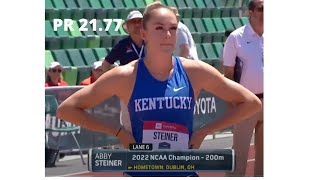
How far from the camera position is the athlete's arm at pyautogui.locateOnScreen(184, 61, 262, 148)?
461cm

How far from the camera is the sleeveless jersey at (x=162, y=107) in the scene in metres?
4.60

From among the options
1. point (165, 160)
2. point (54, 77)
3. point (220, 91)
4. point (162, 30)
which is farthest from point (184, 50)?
point (162, 30)

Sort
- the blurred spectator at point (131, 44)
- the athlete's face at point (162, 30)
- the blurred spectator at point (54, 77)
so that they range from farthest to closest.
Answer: the blurred spectator at point (54, 77) < the blurred spectator at point (131, 44) < the athlete's face at point (162, 30)

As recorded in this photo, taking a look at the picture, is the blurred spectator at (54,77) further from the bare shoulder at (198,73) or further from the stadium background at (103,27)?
the bare shoulder at (198,73)

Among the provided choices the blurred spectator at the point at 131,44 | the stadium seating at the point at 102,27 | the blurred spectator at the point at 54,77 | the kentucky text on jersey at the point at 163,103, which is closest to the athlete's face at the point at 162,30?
the kentucky text on jersey at the point at 163,103

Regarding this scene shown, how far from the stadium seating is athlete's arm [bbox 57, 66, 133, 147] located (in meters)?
6.81

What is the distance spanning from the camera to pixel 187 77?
461 cm

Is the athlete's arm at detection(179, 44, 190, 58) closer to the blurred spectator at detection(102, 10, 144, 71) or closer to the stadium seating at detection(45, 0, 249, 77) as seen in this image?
the blurred spectator at detection(102, 10, 144, 71)

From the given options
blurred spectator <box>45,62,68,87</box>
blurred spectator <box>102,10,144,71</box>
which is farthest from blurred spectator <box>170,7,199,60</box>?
blurred spectator <box>45,62,68,87</box>

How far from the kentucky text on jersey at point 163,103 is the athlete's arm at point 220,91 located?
0.26 feet

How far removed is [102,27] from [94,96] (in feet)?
28.7

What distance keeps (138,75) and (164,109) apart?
0.60 feet
